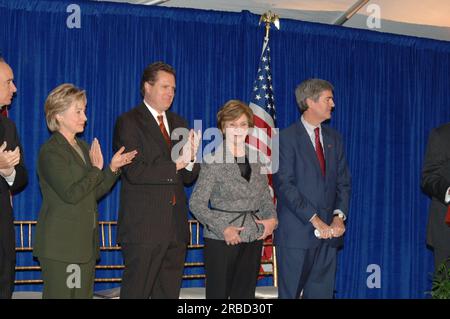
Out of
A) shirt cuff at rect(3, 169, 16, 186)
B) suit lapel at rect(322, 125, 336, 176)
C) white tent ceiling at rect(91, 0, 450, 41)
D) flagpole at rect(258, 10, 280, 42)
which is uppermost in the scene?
white tent ceiling at rect(91, 0, 450, 41)

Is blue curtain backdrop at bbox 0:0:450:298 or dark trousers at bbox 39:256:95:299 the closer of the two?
dark trousers at bbox 39:256:95:299

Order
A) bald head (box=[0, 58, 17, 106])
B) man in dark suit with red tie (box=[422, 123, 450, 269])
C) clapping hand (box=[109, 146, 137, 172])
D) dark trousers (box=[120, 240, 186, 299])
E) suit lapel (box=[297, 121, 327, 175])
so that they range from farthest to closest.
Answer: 1. suit lapel (box=[297, 121, 327, 175])
2. man in dark suit with red tie (box=[422, 123, 450, 269])
3. dark trousers (box=[120, 240, 186, 299])
4. clapping hand (box=[109, 146, 137, 172])
5. bald head (box=[0, 58, 17, 106])

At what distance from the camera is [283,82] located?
301 inches

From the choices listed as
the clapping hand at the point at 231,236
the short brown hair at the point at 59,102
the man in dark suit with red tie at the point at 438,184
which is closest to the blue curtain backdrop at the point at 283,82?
the short brown hair at the point at 59,102

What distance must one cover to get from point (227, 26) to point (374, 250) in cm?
281

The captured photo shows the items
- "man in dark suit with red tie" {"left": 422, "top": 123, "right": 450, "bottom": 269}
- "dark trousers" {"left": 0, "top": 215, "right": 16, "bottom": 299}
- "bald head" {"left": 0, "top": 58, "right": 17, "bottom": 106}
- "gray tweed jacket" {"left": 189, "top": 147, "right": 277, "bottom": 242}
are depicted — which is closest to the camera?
"dark trousers" {"left": 0, "top": 215, "right": 16, "bottom": 299}

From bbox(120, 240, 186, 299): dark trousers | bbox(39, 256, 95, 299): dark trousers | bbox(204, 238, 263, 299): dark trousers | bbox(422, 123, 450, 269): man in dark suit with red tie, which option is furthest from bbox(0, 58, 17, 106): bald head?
bbox(422, 123, 450, 269): man in dark suit with red tie

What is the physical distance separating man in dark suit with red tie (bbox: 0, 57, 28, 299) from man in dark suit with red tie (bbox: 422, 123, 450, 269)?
251 centimetres

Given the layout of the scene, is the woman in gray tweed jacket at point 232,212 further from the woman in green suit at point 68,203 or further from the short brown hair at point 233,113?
the woman in green suit at point 68,203

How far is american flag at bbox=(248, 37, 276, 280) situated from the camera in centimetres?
633

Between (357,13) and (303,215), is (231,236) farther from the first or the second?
(357,13)

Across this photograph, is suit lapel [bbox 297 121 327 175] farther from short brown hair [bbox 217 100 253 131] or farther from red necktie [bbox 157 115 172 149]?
red necktie [bbox 157 115 172 149]

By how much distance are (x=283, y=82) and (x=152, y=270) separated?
3557 millimetres
